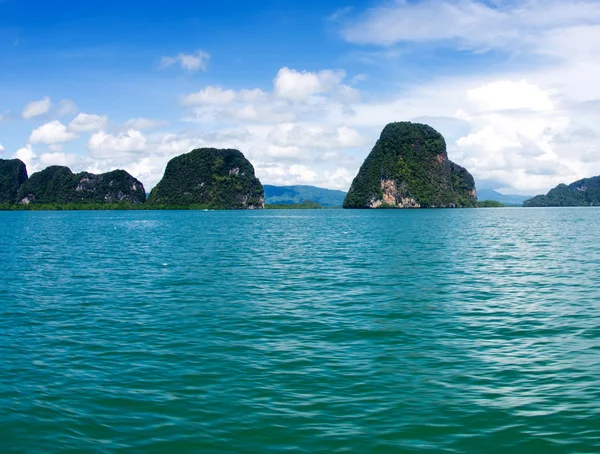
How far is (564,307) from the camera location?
23516 millimetres

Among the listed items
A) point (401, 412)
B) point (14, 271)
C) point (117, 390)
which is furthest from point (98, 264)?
point (401, 412)

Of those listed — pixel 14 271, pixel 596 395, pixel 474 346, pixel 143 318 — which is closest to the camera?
pixel 596 395

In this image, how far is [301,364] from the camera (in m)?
15.6

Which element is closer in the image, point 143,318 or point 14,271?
point 143,318

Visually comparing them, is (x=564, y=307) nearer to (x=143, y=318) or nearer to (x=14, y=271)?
(x=143, y=318)

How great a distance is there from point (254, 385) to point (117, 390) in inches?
132

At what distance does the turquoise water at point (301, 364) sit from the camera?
1111 cm

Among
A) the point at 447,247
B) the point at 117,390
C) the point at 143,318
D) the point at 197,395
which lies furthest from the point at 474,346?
the point at 447,247

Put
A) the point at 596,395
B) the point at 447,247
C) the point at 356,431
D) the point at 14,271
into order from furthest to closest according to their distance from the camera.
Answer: the point at 447,247 < the point at 14,271 < the point at 596,395 < the point at 356,431

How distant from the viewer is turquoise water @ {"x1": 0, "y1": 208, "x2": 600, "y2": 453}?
11.1 meters

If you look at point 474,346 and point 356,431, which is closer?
point 356,431

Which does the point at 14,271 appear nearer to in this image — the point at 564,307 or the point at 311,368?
the point at 311,368

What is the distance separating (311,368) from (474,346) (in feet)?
18.5

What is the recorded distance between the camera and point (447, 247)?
55.3 metres
